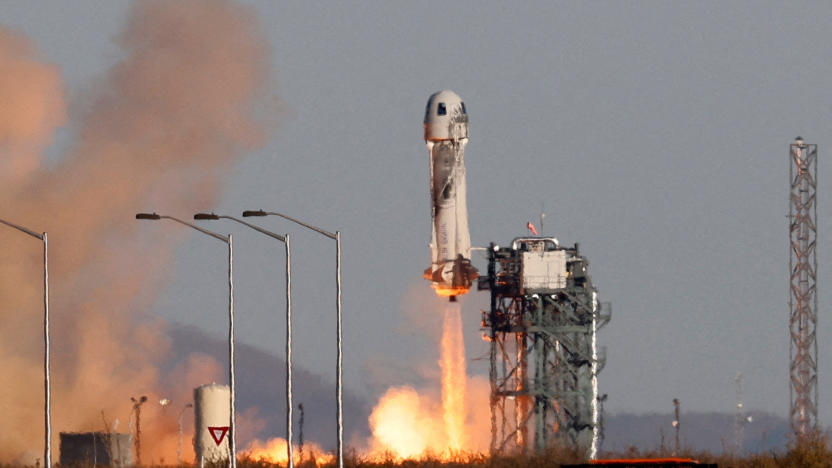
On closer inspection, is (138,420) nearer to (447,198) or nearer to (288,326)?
(447,198)

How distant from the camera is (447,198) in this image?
15825cm

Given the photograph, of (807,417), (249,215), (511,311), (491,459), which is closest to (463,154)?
(511,311)

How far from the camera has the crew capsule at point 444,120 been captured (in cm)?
15925

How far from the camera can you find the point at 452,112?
160m

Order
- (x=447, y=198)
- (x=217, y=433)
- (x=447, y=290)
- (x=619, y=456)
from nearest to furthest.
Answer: (x=217, y=433), (x=619, y=456), (x=447, y=198), (x=447, y=290)

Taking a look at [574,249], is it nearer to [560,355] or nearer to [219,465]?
[560,355]

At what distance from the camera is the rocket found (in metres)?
158

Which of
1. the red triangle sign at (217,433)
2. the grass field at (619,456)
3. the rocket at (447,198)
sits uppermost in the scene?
the rocket at (447,198)

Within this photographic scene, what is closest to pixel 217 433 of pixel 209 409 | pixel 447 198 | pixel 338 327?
pixel 338 327

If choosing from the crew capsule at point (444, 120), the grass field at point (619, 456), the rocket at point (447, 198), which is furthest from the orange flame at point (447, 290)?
the grass field at point (619, 456)

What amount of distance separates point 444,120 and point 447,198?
19.5 feet

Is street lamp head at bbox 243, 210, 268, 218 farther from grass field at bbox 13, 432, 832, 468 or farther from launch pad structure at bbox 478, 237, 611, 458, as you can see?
launch pad structure at bbox 478, 237, 611, 458

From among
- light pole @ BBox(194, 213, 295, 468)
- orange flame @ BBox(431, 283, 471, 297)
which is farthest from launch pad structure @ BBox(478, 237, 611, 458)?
light pole @ BBox(194, 213, 295, 468)

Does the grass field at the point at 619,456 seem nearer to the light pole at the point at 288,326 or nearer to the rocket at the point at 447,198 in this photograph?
the light pole at the point at 288,326
